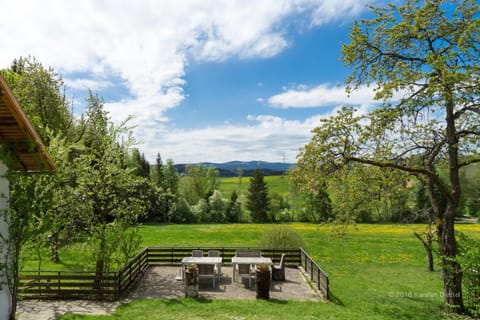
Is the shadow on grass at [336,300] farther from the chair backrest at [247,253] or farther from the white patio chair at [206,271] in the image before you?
the white patio chair at [206,271]

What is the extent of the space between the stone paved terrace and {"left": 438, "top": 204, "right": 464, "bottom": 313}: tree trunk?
4.25 metres

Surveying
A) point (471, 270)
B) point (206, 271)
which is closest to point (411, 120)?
point (471, 270)

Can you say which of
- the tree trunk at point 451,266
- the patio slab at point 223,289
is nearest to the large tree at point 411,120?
the tree trunk at point 451,266

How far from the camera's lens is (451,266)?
10.2 metres

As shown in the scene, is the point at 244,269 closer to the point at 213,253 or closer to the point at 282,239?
the point at 213,253

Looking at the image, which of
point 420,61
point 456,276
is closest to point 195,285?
point 456,276

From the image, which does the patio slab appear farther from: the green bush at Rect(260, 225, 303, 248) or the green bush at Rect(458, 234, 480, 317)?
the green bush at Rect(458, 234, 480, 317)

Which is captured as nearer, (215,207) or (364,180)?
(364,180)

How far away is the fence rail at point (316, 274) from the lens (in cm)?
1182

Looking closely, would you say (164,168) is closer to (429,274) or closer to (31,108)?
(31,108)

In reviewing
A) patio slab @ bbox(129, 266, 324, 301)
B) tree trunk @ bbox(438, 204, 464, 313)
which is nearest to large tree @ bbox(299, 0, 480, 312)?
tree trunk @ bbox(438, 204, 464, 313)

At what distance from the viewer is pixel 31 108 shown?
72.0ft

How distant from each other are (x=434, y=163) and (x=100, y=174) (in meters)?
13.5

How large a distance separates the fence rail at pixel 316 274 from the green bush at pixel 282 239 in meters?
1.98
